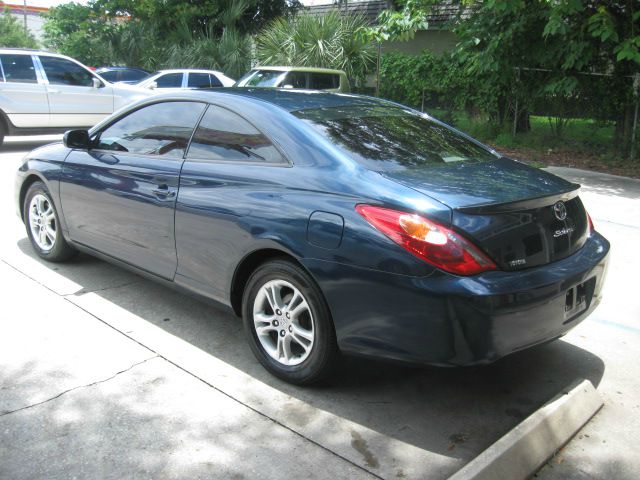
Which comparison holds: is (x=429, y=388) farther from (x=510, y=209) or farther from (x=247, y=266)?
(x=247, y=266)

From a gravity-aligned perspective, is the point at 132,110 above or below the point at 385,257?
above

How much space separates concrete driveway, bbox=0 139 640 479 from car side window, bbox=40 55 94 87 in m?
9.13

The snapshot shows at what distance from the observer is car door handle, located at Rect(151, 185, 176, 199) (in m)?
4.12

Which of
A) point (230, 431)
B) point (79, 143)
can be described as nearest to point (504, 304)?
point (230, 431)

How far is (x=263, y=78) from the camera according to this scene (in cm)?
1391

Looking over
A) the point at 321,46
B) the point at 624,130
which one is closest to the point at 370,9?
the point at 321,46

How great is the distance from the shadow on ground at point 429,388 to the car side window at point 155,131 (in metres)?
1.15

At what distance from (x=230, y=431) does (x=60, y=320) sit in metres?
1.85

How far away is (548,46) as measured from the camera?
40.3 feet

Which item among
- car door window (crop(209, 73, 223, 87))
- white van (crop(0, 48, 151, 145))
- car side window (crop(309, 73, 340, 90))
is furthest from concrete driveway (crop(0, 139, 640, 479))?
car door window (crop(209, 73, 223, 87))

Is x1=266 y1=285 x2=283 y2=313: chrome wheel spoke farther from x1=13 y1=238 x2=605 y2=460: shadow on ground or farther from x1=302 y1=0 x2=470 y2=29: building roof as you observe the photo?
x1=302 y1=0 x2=470 y2=29: building roof

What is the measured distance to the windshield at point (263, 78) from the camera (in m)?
13.7

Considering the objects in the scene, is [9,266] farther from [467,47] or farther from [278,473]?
[467,47]

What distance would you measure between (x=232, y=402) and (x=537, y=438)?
1.51 meters
